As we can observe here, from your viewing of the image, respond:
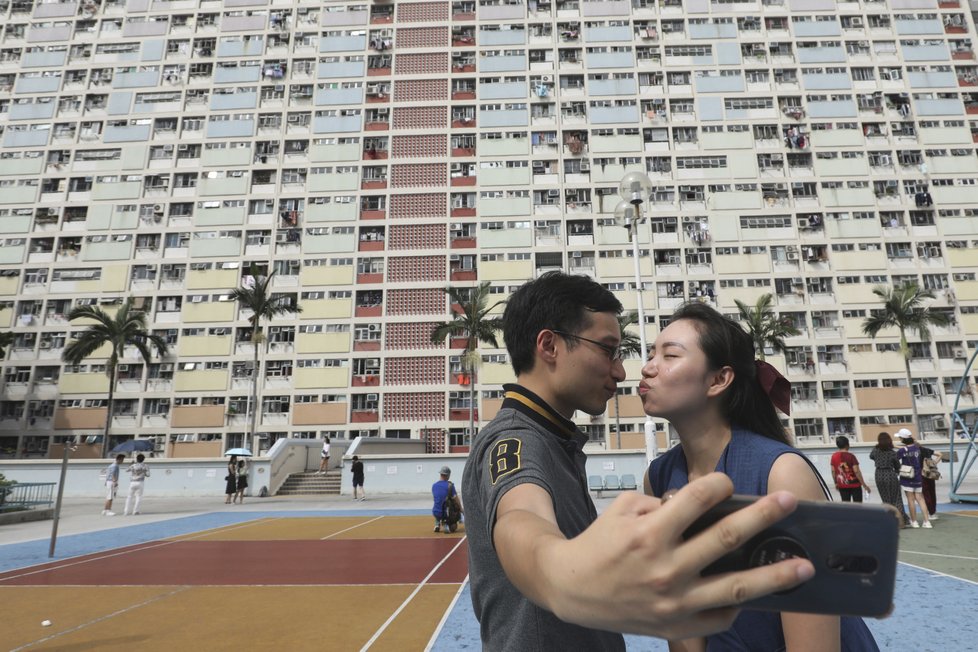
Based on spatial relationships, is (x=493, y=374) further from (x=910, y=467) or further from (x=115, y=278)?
(x=115, y=278)

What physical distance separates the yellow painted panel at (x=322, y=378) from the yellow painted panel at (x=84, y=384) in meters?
14.6

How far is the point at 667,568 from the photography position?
0.68 m

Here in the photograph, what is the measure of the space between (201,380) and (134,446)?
19.9 ft

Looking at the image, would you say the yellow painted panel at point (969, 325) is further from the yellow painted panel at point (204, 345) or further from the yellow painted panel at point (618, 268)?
the yellow painted panel at point (204, 345)

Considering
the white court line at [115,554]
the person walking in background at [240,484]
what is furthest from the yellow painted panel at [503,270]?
the white court line at [115,554]

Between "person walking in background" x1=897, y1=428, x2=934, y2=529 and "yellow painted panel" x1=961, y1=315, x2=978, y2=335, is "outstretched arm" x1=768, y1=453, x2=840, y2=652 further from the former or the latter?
"yellow painted panel" x1=961, y1=315, x2=978, y2=335

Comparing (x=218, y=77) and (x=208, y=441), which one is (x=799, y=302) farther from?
(x=218, y=77)

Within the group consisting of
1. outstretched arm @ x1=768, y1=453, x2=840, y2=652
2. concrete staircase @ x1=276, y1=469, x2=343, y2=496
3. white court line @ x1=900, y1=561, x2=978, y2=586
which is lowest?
concrete staircase @ x1=276, y1=469, x2=343, y2=496

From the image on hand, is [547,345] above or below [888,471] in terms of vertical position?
above

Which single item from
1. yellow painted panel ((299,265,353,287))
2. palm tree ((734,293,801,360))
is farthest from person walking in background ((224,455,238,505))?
palm tree ((734,293,801,360))

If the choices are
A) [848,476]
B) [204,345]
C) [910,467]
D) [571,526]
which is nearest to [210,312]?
[204,345]

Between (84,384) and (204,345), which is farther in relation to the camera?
(204,345)

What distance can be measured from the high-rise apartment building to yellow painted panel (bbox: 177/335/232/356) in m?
0.15

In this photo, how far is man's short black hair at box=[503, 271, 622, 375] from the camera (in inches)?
80.3
